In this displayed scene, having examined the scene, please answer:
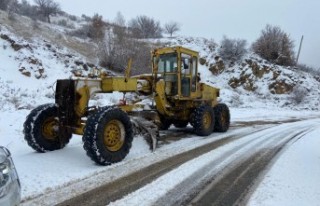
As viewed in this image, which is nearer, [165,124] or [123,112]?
[123,112]

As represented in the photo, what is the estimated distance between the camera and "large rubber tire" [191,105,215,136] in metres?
12.2

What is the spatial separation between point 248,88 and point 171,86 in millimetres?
23574

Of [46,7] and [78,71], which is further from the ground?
[46,7]

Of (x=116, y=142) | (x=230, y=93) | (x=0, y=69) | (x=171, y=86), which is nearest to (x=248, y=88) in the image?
(x=230, y=93)

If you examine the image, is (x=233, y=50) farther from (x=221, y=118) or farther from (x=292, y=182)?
(x=292, y=182)

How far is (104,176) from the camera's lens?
689cm

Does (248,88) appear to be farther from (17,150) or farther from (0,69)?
(17,150)

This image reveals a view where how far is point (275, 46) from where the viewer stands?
128 feet

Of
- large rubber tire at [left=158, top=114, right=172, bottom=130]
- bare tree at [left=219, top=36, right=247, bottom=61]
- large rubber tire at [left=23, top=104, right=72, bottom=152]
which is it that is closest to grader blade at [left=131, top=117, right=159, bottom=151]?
large rubber tire at [left=23, top=104, right=72, bottom=152]

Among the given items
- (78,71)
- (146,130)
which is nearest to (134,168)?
(146,130)

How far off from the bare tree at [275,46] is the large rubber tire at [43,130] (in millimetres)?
32694

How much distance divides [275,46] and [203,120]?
29049 mm

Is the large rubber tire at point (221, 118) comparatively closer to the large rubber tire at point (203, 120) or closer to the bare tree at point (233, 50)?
the large rubber tire at point (203, 120)

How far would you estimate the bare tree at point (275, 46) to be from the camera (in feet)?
126
